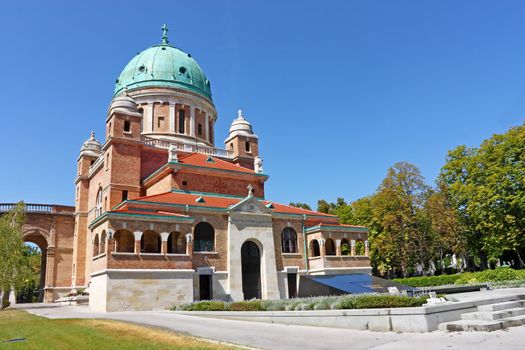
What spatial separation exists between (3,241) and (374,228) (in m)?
39.5

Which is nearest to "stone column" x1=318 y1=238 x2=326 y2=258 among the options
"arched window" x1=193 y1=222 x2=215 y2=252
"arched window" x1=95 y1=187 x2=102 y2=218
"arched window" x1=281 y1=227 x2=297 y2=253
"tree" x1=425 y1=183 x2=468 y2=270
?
"arched window" x1=281 y1=227 x2=297 y2=253

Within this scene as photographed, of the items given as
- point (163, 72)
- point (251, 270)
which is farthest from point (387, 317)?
point (163, 72)

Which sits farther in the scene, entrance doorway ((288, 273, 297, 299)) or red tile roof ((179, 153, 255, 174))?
red tile roof ((179, 153, 255, 174))

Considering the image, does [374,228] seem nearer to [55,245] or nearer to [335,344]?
[55,245]

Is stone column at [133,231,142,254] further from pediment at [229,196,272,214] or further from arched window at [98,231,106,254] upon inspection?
pediment at [229,196,272,214]

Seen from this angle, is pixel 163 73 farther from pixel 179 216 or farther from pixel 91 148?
pixel 179 216

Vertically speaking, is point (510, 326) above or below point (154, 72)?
below

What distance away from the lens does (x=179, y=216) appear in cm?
2902

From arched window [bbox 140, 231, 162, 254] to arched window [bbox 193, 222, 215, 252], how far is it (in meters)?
2.62

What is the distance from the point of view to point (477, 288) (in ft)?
102

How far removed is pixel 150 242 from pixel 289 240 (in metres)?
11.5

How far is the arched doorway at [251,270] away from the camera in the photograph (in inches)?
1281

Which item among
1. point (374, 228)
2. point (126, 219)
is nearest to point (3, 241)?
point (126, 219)

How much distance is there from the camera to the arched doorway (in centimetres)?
3253
